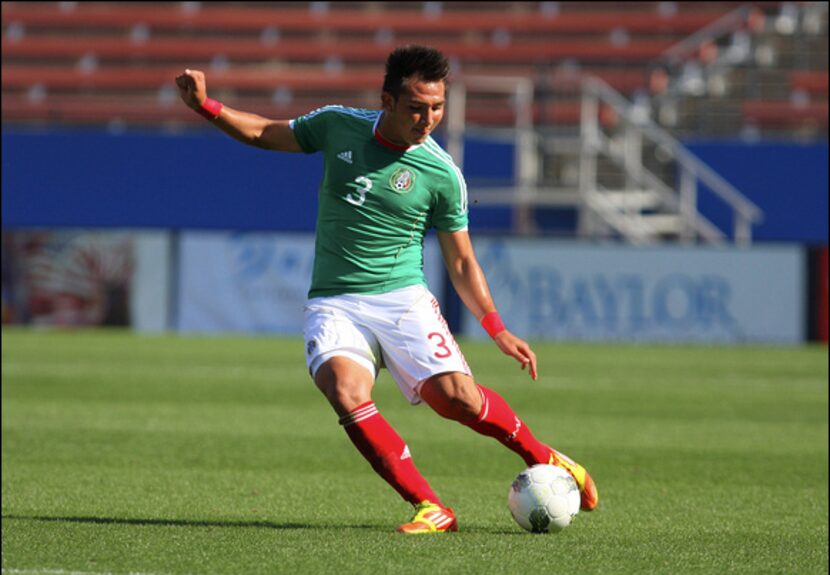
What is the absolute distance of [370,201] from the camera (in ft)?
19.2

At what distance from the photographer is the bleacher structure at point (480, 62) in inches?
943

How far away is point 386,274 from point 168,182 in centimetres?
1763

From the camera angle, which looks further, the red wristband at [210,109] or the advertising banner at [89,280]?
the advertising banner at [89,280]

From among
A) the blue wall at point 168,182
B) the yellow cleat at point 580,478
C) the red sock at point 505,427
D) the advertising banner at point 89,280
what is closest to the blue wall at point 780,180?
the blue wall at point 168,182

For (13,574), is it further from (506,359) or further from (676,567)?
(506,359)

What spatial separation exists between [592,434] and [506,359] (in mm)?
6724

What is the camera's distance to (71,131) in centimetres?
2328

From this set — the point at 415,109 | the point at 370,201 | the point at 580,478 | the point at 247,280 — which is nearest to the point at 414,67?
the point at 415,109

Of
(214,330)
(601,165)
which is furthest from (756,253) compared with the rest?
(214,330)

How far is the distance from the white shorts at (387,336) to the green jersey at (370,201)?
0.07 metres

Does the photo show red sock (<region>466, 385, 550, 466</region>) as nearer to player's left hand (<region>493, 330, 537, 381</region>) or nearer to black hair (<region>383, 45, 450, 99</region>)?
player's left hand (<region>493, 330, 537, 381</region>)

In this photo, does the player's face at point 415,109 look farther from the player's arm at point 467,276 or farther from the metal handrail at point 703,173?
the metal handrail at point 703,173

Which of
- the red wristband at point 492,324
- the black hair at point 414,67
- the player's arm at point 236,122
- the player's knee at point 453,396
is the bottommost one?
the player's knee at point 453,396

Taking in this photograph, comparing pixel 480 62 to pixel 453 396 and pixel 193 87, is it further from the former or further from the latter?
pixel 453 396
